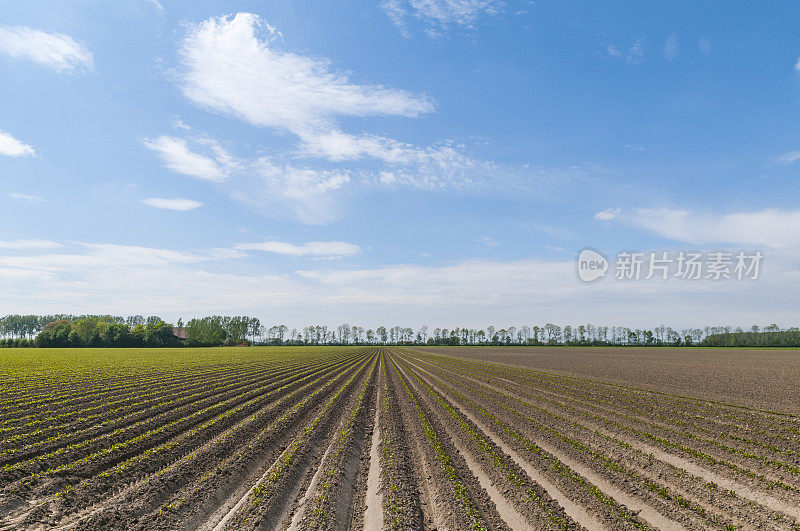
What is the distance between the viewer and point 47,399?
834 inches

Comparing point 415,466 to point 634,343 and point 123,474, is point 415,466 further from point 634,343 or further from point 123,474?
point 634,343

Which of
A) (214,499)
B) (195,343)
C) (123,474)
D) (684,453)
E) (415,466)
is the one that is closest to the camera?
(214,499)

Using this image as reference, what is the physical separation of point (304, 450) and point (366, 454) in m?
2.08

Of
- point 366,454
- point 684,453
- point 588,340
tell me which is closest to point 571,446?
point 684,453

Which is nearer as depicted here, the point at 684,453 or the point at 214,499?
the point at 214,499

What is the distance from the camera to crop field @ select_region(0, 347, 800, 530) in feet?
29.3

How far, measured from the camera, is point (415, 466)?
12055 mm

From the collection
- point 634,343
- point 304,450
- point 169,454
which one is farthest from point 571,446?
point 634,343

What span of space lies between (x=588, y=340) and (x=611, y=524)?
189m

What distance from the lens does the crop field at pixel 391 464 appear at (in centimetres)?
892

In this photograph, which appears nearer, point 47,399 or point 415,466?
point 415,466

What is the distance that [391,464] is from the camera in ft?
40.3

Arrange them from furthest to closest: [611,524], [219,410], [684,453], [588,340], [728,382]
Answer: [588,340]
[728,382]
[219,410]
[684,453]
[611,524]

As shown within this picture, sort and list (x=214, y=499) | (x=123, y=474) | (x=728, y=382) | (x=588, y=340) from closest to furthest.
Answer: (x=214, y=499) → (x=123, y=474) → (x=728, y=382) → (x=588, y=340)
